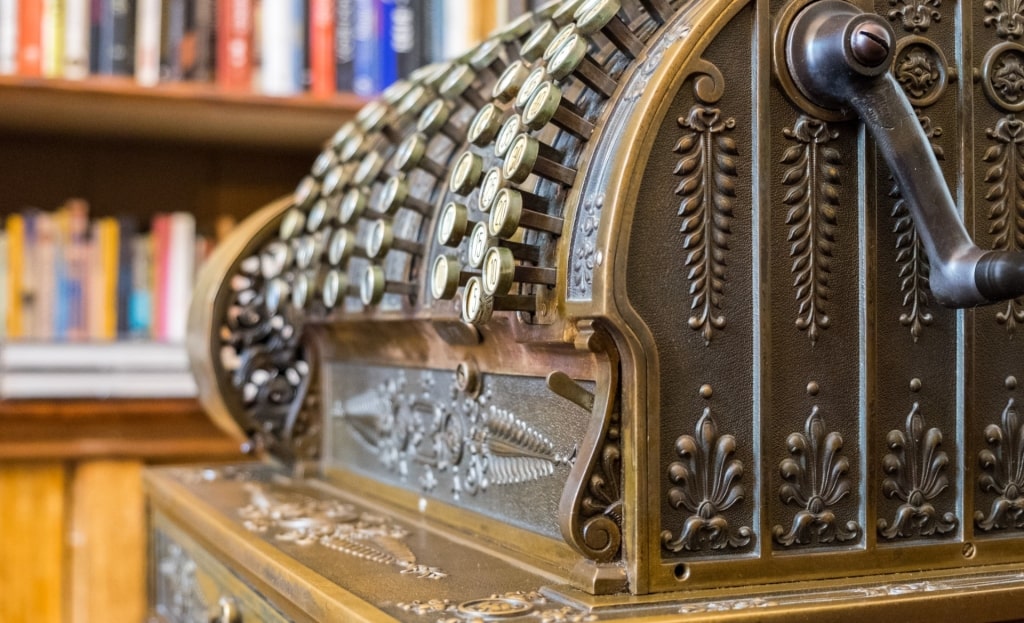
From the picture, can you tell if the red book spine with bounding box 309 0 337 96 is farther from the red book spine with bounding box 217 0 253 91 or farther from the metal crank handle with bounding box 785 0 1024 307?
the metal crank handle with bounding box 785 0 1024 307

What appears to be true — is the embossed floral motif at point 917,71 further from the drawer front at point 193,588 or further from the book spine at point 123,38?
the book spine at point 123,38

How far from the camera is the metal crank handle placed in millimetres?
907

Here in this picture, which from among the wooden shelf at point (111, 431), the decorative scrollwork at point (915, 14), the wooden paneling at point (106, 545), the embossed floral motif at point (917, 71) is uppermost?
the decorative scrollwork at point (915, 14)

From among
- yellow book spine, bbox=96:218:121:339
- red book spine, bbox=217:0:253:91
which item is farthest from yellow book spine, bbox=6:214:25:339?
red book spine, bbox=217:0:253:91

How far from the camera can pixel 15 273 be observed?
223cm

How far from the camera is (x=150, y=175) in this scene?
8.37 feet

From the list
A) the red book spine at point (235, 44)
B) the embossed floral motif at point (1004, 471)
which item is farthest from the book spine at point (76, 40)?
the embossed floral motif at point (1004, 471)

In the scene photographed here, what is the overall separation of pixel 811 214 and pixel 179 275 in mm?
1680

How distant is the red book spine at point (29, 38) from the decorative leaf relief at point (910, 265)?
66.5 inches

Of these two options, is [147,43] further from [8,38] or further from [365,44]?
[365,44]

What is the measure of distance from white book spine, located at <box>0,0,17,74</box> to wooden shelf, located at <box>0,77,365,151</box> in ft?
0.20

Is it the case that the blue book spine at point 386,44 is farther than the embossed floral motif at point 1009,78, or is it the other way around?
the blue book spine at point 386,44

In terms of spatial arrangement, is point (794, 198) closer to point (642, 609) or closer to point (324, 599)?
point (642, 609)

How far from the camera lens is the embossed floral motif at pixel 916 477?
38.4 inches
